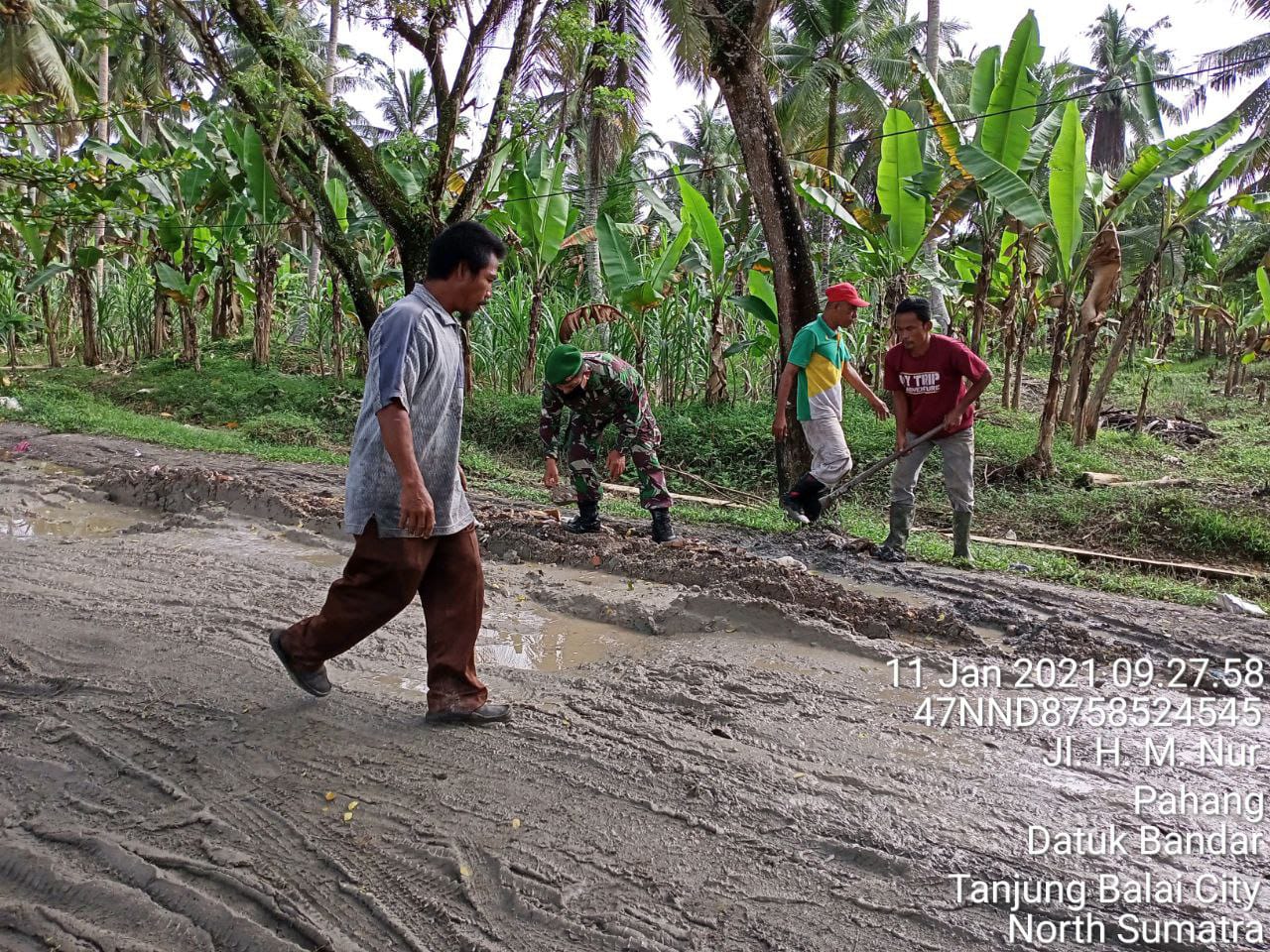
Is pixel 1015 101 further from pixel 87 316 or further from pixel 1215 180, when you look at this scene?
pixel 87 316

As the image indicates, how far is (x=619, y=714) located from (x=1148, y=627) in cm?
Answer: 297

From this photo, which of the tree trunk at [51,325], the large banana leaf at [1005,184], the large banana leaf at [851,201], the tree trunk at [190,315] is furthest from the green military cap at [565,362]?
the tree trunk at [51,325]

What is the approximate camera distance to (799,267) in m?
7.18

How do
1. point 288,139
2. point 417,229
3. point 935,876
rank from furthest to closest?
point 288,139, point 417,229, point 935,876

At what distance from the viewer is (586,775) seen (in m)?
2.78

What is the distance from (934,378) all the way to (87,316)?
49.8 ft

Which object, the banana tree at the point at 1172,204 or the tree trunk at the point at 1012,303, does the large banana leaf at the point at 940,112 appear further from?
the tree trunk at the point at 1012,303

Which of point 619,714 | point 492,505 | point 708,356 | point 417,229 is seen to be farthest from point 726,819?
point 708,356

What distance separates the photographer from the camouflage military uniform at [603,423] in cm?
592

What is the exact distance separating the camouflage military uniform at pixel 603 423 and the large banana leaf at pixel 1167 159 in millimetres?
5120

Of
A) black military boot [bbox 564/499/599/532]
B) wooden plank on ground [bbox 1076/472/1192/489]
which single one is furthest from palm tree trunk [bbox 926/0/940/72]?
black military boot [bbox 564/499/599/532]

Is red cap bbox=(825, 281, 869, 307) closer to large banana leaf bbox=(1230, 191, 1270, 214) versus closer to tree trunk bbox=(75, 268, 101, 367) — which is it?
large banana leaf bbox=(1230, 191, 1270, 214)

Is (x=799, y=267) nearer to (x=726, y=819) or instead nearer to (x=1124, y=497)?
(x=1124, y=497)

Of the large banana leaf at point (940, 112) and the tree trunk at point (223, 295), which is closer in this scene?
the large banana leaf at point (940, 112)
